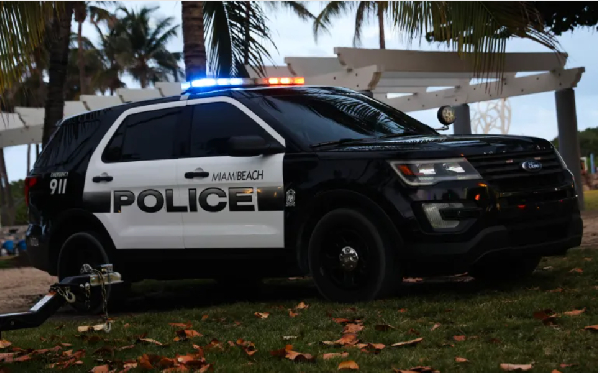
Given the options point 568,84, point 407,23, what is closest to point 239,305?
point 407,23

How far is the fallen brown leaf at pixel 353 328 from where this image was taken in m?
6.32

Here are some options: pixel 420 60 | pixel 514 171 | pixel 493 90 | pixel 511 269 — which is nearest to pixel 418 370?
pixel 514 171

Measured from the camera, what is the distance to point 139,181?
8672 millimetres

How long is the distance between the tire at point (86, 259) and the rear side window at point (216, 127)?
4.27ft

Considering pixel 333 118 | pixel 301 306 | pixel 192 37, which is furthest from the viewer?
pixel 192 37

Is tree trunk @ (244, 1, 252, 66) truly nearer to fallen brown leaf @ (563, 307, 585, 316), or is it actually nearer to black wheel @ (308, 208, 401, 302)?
black wheel @ (308, 208, 401, 302)

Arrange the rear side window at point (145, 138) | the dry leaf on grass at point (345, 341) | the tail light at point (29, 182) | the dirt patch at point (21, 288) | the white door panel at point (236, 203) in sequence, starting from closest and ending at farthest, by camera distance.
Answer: the dry leaf on grass at point (345, 341) < the white door panel at point (236, 203) < the rear side window at point (145, 138) < the tail light at point (29, 182) < the dirt patch at point (21, 288)

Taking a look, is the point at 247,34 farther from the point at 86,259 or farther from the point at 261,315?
the point at 261,315

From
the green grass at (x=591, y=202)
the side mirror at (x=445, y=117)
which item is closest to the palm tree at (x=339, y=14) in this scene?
the green grass at (x=591, y=202)

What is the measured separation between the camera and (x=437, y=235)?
23.8 ft

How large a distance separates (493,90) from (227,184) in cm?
1724

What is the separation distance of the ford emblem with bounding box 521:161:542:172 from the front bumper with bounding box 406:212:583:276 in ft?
1.23

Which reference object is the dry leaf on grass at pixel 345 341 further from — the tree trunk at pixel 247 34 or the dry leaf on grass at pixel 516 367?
the tree trunk at pixel 247 34

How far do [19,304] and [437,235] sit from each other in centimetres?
508
